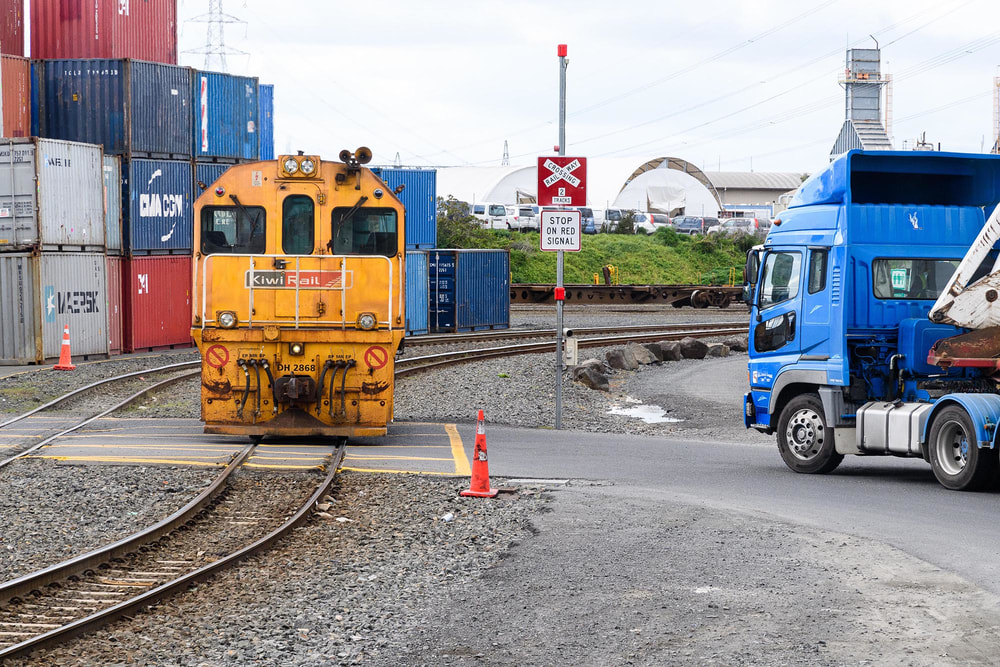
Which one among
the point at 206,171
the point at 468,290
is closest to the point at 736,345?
the point at 468,290

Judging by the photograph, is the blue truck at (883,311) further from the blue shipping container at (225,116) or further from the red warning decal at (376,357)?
the blue shipping container at (225,116)

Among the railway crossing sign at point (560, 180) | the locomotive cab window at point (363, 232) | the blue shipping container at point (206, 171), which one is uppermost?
the blue shipping container at point (206, 171)

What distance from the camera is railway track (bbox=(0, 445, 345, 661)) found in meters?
7.03

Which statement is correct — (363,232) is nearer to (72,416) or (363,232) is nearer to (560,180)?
(560,180)

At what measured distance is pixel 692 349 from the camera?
3138cm

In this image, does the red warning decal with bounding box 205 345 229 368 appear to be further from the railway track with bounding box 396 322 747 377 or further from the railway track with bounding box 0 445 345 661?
the railway track with bounding box 396 322 747 377

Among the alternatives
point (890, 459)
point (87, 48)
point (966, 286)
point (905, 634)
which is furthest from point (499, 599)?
point (87, 48)

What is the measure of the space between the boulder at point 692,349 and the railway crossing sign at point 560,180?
1535 centimetres

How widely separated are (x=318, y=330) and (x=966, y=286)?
711 centimetres

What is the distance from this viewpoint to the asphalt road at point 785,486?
932 centimetres

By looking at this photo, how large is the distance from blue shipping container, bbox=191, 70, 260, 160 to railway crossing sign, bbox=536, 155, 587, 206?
16848 mm

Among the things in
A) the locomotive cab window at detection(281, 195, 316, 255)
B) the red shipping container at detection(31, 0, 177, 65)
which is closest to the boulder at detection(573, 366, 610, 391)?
the locomotive cab window at detection(281, 195, 316, 255)

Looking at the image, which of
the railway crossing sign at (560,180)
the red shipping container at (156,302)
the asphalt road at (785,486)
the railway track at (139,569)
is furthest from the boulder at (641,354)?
the railway track at (139,569)

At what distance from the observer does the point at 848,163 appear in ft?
41.9
